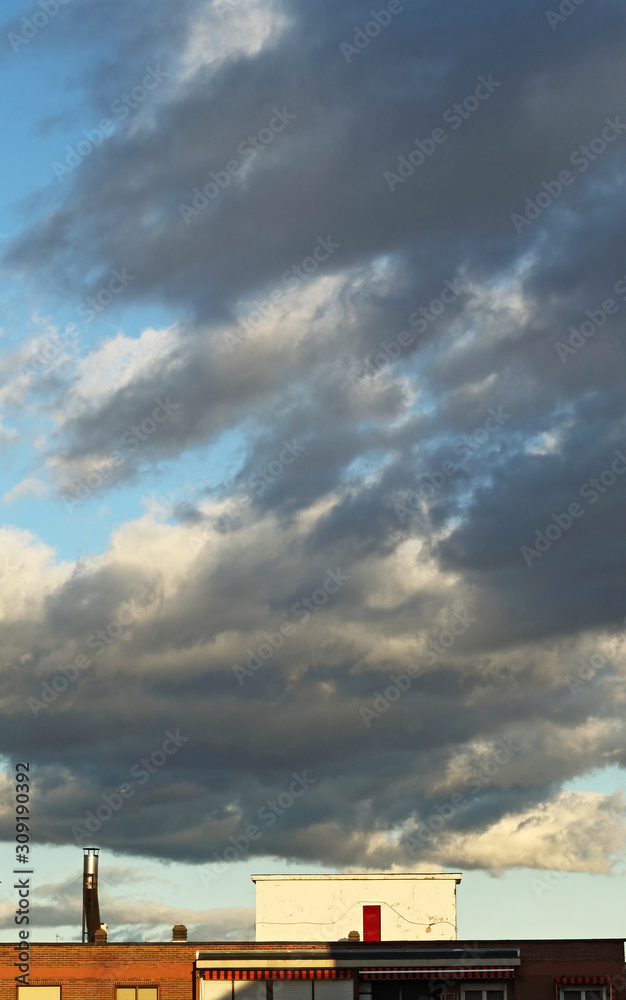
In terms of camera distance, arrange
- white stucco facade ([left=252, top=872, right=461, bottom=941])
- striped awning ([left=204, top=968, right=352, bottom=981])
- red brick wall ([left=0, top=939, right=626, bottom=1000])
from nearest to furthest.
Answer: red brick wall ([left=0, top=939, right=626, bottom=1000]) → striped awning ([left=204, top=968, right=352, bottom=981]) → white stucco facade ([left=252, top=872, right=461, bottom=941])

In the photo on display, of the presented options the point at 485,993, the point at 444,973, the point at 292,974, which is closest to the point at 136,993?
the point at 292,974

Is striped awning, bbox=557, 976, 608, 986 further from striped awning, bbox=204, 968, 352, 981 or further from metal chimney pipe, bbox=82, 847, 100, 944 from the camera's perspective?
metal chimney pipe, bbox=82, 847, 100, 944

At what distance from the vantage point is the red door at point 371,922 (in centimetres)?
7069

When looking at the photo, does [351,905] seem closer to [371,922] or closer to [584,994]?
[371,922]

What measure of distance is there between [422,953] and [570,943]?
635 cm

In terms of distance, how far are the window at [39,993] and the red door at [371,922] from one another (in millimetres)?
18076

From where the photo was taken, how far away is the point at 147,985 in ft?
194

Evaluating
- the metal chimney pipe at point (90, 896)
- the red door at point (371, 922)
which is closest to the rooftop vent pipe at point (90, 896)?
the metal chimney pipe at point (90, 896)

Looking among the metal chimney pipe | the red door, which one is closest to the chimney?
the metal chimney pipe

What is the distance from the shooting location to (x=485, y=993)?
58062mm

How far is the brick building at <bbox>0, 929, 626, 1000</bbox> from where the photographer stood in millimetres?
57812

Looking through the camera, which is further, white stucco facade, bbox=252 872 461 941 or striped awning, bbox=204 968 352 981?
white stucco facade, bbox=252 872 461 941

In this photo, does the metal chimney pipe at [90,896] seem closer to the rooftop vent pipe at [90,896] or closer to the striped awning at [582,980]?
the rooftop vent pipe at [90,896]

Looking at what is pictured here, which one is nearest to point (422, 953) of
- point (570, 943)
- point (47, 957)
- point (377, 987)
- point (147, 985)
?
point (377, 987)
